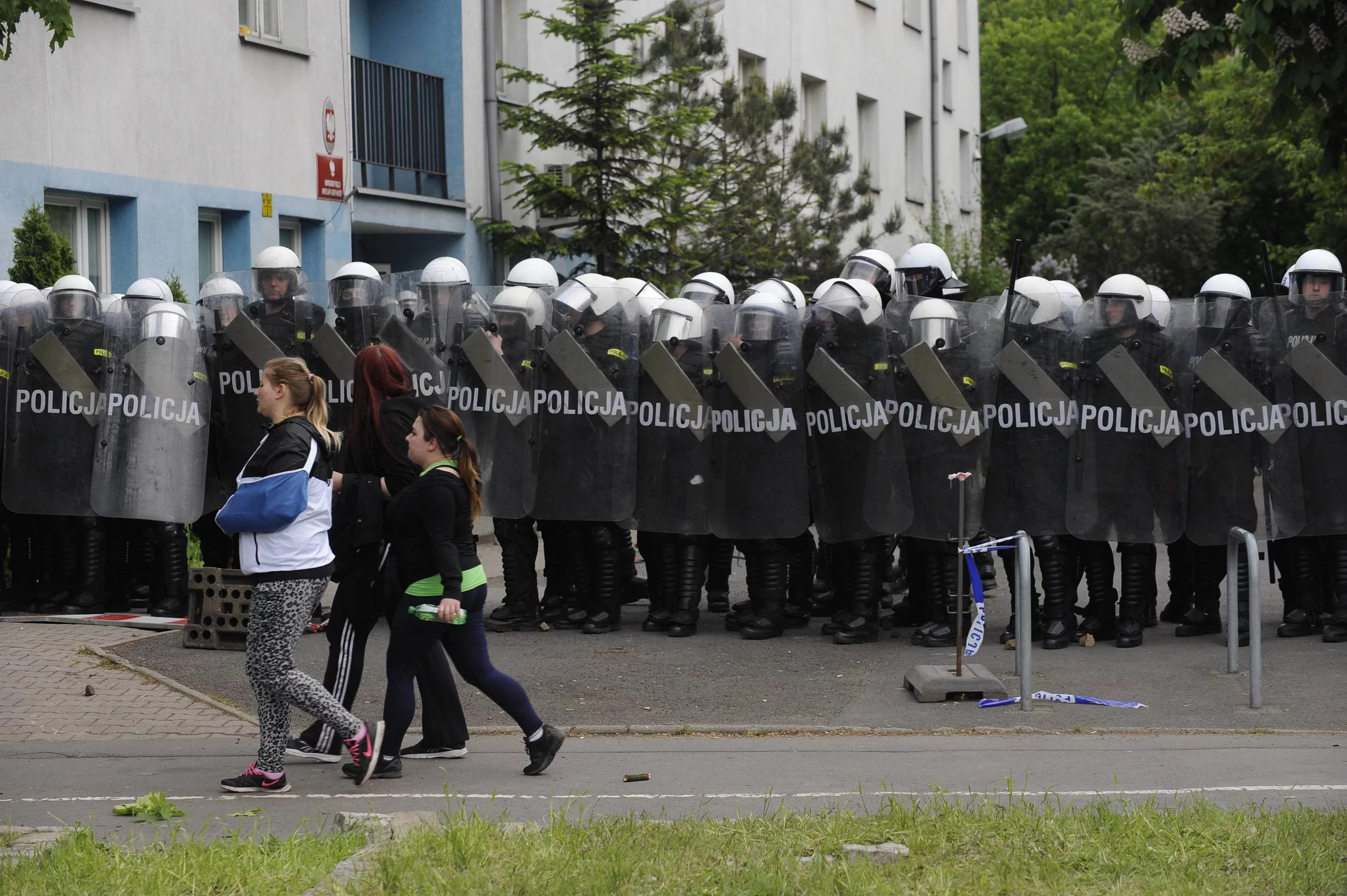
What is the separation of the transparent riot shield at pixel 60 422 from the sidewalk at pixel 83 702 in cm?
98

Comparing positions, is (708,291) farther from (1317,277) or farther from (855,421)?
(1317,277)

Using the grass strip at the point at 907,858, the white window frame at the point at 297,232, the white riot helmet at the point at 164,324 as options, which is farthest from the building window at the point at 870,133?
the grass strip at the point at 907,858

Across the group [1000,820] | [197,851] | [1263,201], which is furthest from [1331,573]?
[1263,201]

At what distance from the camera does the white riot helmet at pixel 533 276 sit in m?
11.1

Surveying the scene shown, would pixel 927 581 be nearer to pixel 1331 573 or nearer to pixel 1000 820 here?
pixel 1331 573

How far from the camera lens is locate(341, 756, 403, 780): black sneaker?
6.91 m

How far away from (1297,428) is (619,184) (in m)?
10.4

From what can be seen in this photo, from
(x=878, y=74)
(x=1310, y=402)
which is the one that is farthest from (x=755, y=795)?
(x=878, y=74)

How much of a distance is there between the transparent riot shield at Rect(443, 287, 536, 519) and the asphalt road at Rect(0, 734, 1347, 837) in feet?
9.40

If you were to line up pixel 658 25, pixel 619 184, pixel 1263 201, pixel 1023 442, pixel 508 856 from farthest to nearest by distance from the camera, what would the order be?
pixel 1263 201
pixel 658 25
pixel 619 184
pixel 1023 442
pixel 508 856

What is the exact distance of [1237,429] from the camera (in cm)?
1004

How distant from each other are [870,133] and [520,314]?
22.8 m

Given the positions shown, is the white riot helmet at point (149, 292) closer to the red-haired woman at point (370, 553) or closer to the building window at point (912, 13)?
the red-haired woman at point (370, 553)

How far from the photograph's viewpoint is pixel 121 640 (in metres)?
10.2
